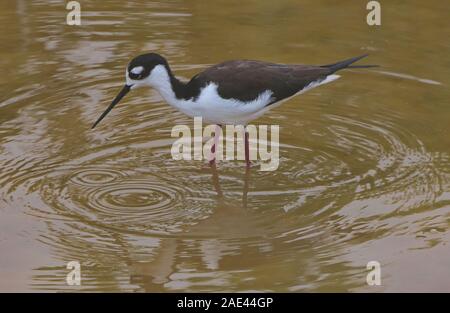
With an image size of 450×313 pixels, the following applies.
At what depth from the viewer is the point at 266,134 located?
29.6 feet

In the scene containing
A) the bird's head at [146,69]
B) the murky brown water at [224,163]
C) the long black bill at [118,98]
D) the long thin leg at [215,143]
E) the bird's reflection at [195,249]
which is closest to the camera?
the bird's reflection at [195,249]

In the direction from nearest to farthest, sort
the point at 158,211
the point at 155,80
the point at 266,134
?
the point at 158,211 → the point at 155,80 → the point at 266,134

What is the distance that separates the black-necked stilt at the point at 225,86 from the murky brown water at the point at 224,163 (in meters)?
0.52

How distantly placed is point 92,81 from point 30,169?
6.53 feet

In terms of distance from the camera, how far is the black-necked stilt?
804 centimetres

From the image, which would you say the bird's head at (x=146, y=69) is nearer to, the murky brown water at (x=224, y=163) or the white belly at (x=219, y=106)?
the white belly at (x=219, y=106)

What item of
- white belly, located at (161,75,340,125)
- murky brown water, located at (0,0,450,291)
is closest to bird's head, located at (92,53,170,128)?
white belly, located at (161,75,340,125)

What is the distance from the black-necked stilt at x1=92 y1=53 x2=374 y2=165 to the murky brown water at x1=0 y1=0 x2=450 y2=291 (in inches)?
20.6

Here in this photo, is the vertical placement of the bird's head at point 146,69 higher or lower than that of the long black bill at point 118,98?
higher

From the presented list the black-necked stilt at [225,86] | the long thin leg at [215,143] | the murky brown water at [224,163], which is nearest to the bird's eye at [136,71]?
the black-necked stilt at [225,86]

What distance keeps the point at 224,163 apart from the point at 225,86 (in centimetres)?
88

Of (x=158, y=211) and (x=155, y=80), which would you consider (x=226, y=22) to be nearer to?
(x=155, y=80)

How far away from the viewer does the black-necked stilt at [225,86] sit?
316 inches

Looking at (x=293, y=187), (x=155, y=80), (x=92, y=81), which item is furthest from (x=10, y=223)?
(x=92, y=81)
